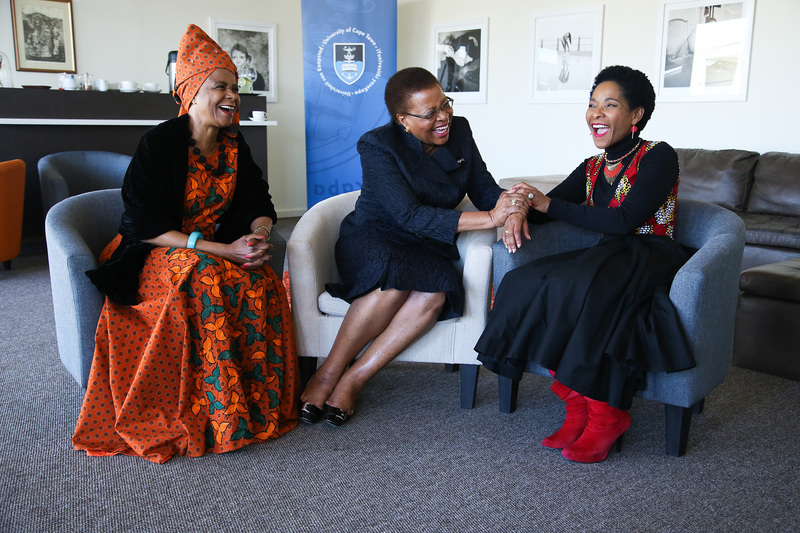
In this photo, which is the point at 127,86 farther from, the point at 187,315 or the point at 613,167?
the point at 613,167

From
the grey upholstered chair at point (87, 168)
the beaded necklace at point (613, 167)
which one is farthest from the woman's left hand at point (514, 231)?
the grey upholstered chair at point (87, 168)

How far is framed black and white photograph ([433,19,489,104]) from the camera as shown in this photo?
7.07m

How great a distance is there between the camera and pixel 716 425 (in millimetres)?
2725

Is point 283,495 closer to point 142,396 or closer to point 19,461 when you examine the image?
point 142,396

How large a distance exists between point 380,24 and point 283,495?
19.2 ft

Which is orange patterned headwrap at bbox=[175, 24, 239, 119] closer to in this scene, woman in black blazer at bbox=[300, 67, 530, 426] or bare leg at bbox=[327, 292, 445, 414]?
woman in black blazer at bbox=[300, 67, 530, 426]

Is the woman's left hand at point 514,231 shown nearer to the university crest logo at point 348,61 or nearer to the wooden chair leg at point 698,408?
the wooden chair leg at point 698,408

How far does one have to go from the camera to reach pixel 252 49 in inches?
296

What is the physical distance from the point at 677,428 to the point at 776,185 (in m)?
3.27

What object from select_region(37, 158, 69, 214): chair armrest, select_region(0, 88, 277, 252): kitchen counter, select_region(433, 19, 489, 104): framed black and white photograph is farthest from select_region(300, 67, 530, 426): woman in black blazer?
select_region(433, 19, 489, 104): framed black and white photograph

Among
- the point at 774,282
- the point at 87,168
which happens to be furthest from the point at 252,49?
the point at 774,282

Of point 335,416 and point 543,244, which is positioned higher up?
point 543,244

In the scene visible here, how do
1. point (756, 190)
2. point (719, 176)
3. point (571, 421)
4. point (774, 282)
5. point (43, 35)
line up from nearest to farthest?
1. point (571, 421)
2. point (774, 282)
3. point (756, 190)
4. point (719, 176)
5. point (43, 35)

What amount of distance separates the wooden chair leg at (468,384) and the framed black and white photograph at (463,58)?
16.0 ft
